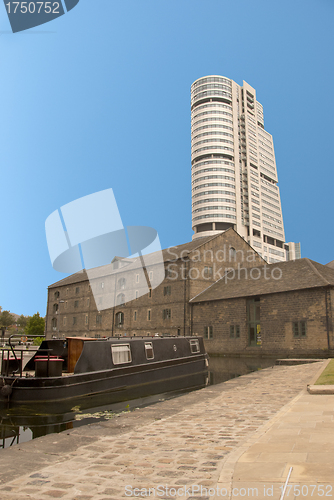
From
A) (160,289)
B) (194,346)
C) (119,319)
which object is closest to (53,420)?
(194,346)

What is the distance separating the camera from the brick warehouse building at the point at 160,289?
34750 mm

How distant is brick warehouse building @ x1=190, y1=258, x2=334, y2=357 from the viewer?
80.9 ft

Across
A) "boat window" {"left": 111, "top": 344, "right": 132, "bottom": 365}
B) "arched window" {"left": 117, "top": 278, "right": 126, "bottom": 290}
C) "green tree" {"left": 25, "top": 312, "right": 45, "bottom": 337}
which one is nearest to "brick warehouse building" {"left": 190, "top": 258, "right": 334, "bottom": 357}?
"arched window" {"left": 117, "top": 278, "right": 126, "bottom": 290}

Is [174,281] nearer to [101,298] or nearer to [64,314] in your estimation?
[101,298]

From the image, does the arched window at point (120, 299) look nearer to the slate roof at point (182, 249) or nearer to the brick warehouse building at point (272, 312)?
the slate roof at point (182, 249)

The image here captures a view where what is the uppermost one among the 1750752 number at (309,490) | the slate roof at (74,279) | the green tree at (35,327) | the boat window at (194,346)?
the slate roof at (74,279)

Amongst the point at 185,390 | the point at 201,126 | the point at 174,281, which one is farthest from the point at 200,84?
the point at 185,390

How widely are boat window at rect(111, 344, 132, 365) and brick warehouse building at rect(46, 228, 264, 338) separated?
19293 mm

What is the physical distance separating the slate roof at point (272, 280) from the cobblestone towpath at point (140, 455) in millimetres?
18651

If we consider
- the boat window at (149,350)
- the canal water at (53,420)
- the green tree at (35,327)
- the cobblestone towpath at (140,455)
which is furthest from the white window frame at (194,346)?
the green tree at (35,327)

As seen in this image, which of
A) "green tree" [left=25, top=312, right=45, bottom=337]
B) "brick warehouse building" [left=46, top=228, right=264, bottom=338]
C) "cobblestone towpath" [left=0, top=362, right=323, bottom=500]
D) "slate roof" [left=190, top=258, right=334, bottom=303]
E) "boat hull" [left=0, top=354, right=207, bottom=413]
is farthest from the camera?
"green tree" [left=25, top=312, right=45, bottom=337]

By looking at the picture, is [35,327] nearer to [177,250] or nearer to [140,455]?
[177,250]

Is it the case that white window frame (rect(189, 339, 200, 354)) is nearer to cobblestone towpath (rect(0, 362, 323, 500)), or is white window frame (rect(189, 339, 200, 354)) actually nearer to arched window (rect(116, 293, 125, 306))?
cobblestone towpath (rect(0, 362, 323, 500))

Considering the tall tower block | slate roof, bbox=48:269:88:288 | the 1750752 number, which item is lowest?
the 1750752 number
